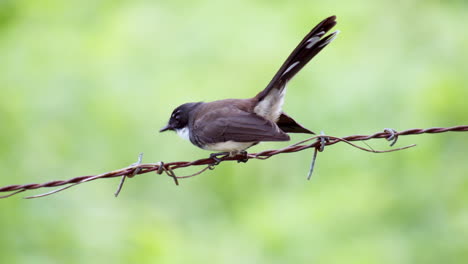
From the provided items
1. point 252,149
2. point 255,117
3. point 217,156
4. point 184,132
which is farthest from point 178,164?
point 252,149

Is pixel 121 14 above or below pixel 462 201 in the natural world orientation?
above

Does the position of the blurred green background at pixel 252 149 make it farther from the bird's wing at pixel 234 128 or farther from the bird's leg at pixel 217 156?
the bird's leg at pixel 217 156

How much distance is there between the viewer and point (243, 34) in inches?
412

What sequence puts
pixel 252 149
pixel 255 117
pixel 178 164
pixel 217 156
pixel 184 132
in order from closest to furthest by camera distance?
1. pixel 178 164
2. pixel 217 156
3. pixel 255 117
4. pixel 184 132
5. pixel 252 149

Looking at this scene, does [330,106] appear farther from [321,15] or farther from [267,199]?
[321,15]

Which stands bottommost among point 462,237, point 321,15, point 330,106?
point 462,237

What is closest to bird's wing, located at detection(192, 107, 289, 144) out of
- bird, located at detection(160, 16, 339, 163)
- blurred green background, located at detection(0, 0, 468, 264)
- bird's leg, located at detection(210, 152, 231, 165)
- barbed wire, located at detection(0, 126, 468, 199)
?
bird, located at detection(160, 16, 339, 163)

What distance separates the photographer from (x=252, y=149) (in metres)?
8.55

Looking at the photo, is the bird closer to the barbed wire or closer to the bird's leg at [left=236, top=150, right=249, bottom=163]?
the bird's leg at [left=236, top=150, right=249, bottom=163]

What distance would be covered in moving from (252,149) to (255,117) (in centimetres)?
327

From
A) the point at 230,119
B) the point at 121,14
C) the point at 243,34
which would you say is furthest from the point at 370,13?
the point at 230,119

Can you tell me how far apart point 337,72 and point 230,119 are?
425 cm

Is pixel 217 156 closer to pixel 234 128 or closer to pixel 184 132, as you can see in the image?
pixel 234 128

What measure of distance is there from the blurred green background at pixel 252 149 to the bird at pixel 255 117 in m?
1.84
